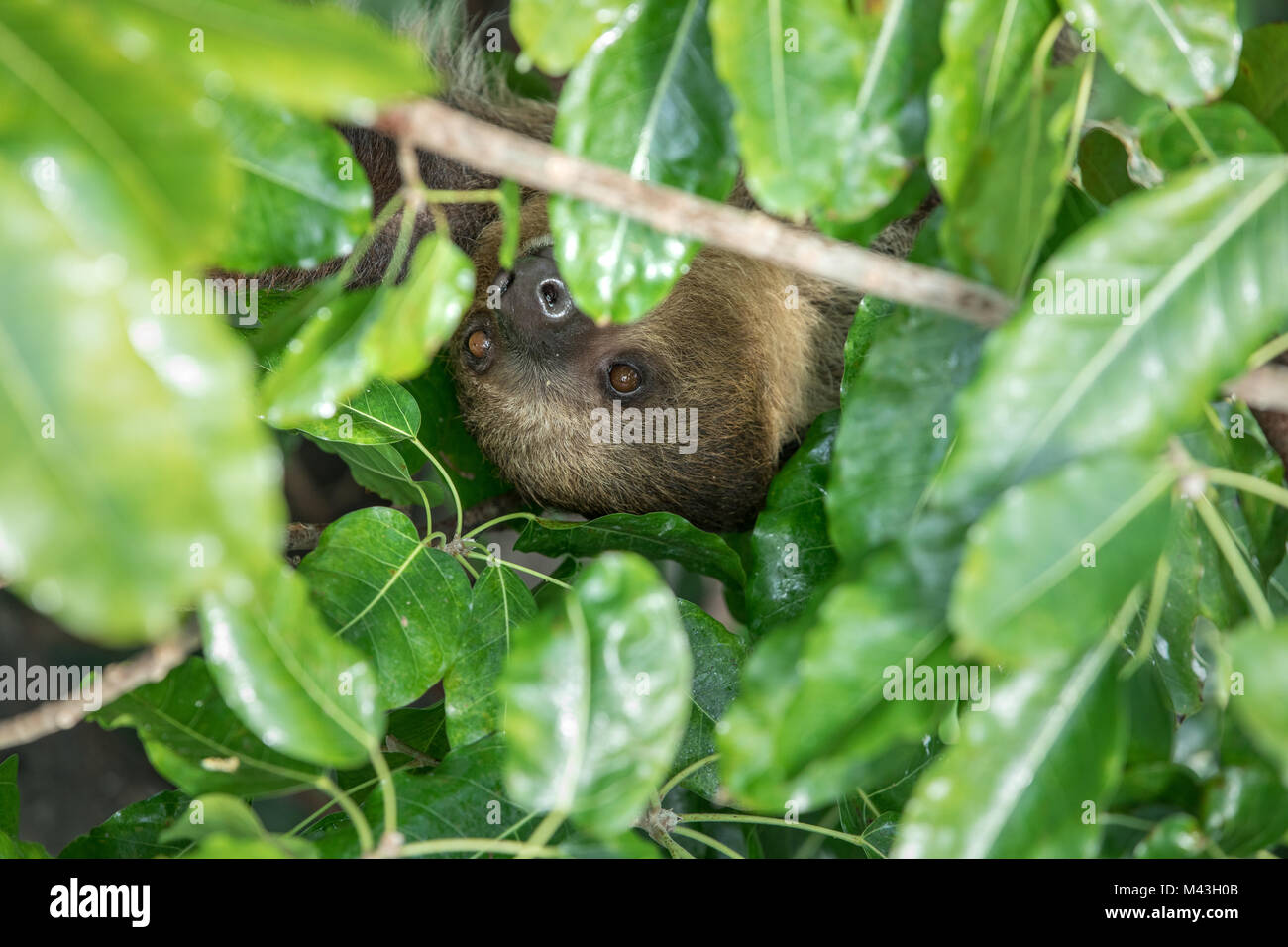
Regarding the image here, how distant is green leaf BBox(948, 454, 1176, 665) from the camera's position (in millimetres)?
753

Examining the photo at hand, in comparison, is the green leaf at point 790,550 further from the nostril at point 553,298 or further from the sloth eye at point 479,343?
the sloth eye at point 479,343

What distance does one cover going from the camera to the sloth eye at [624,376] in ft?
8.27

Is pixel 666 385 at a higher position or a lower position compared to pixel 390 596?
higher

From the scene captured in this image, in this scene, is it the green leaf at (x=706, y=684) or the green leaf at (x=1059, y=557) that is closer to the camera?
the green leaf at (x=1059, y=557)

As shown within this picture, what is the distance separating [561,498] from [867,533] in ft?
6.02

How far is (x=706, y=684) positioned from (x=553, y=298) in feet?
3.63

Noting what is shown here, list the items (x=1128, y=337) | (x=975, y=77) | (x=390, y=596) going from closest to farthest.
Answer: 1. (x=1128, y=337)
2. (x=975, y=77)
3. (x=390, y=596)

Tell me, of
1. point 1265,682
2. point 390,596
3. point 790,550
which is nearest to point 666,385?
point 790,550

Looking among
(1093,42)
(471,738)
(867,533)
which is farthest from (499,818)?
(1093,42)

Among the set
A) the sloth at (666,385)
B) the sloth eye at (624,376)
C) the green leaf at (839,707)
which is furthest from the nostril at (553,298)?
the green leaf at (839,707)

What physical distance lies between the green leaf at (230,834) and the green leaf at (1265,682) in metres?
0.82

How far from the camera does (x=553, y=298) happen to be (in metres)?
2.25

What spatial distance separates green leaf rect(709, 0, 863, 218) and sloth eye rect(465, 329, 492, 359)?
5.53ft

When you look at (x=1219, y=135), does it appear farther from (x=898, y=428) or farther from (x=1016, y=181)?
(x=898, y=428)
